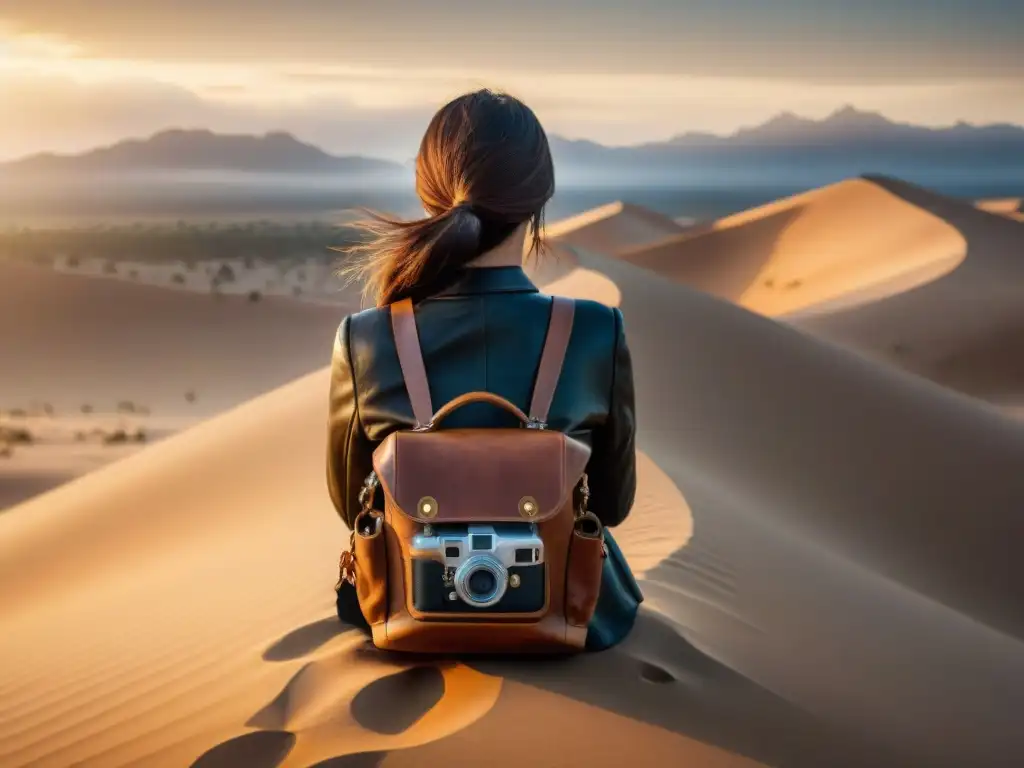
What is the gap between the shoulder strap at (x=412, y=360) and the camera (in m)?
2.91

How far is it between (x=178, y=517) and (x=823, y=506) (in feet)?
14.1

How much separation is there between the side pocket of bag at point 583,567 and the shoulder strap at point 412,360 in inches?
18.9

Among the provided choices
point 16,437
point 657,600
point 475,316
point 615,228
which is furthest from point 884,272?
point 475,316

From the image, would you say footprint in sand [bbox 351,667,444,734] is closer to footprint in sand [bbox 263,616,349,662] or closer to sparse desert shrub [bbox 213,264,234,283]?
footprint in sand [bbox 263,616,349,662]

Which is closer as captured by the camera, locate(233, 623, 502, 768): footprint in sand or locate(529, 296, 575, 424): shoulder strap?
locate(233, 623, 502, 768): footprint in sand

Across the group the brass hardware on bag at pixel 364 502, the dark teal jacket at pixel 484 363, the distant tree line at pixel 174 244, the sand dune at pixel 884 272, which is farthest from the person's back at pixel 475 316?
the distant tree line at pixel 174 244

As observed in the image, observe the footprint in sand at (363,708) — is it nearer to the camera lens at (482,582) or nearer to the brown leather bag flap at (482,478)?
the camera lens at (482,582)

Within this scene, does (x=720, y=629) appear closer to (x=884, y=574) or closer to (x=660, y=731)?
(x=660, y=731)

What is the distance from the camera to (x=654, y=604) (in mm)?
3932

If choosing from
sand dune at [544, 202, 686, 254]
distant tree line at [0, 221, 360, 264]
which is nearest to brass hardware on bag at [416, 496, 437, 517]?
distant tree line at [0, 221, 360, 264]

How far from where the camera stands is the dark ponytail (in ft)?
9.38

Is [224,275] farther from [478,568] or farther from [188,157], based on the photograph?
[188,157]

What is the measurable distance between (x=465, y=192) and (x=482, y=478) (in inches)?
29.2

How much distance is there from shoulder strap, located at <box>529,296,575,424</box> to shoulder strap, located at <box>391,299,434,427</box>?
0.90 ft
